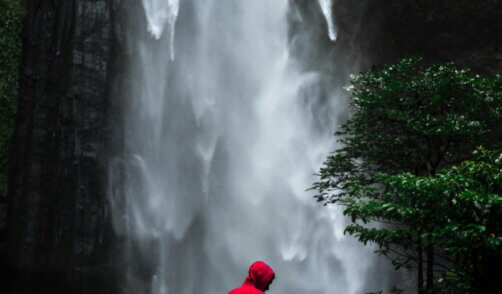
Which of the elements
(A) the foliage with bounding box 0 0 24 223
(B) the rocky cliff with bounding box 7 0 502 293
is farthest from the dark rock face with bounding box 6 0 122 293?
(A) the foliage with bounding box 0 0 24 223

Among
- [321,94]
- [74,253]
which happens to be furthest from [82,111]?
[321,94]

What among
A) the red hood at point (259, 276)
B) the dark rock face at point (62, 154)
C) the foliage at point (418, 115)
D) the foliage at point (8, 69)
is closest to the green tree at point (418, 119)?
the foliage at point (418, 115)

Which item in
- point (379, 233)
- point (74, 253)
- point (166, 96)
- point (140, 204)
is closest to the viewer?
point (379, 233)

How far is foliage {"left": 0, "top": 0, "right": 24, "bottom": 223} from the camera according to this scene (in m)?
15.2

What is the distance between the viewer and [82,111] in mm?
16156

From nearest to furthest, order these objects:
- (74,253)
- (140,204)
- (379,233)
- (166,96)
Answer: (379,233), (74,253), (140,204), (166,96)

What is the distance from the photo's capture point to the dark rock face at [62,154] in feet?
50.1

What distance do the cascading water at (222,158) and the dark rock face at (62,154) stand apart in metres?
1.10

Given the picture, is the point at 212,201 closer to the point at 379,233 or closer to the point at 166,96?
the point at 166,96

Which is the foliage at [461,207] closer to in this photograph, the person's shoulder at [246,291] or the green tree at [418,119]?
the green tree at [418,119]

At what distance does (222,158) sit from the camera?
18.5 metres

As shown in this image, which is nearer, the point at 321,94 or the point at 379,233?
the point at 379,233

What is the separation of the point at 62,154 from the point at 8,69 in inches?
130

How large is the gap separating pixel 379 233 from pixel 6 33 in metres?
14.6
